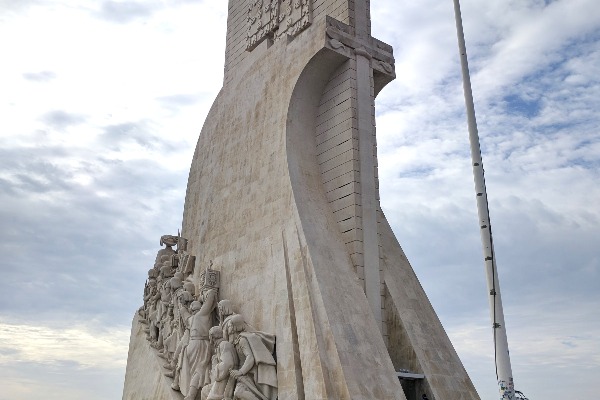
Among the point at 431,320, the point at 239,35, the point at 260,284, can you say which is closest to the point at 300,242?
the point at 260,284

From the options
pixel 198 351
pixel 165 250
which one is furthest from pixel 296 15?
pixel 198 351

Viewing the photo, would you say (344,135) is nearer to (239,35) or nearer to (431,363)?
(431,363)

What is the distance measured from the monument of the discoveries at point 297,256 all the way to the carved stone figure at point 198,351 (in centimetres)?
2

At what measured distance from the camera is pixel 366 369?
21.8 feet

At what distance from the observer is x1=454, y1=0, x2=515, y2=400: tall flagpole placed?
21.1ft

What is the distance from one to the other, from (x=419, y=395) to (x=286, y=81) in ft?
14.5

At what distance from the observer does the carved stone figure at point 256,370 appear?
7.07 meters

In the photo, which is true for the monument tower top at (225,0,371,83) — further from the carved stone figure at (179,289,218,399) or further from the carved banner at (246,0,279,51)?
the carved stone figure at (179,289,218,399)

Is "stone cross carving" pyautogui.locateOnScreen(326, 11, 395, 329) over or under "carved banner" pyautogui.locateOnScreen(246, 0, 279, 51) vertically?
under

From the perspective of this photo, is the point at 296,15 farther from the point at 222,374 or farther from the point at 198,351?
the point at 222,374

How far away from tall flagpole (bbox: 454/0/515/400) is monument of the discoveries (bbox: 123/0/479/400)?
1043mm

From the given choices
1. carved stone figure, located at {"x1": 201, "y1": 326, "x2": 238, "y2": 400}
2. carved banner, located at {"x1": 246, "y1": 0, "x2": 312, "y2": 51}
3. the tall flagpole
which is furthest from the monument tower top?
carved stone figure, located at {"x1": 201, "y1": 326, "x2": 238, "y2": 400}

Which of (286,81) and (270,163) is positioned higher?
(286,81)

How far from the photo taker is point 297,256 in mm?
7461
